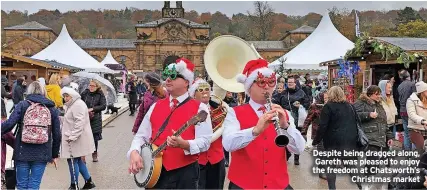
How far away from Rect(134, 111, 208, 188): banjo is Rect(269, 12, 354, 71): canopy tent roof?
17534mm

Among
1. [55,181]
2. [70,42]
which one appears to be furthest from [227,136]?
[70,42]

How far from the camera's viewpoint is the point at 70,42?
3056cm

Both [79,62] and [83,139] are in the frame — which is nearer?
[83,139]

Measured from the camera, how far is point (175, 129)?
4.39m

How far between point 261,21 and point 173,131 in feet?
268

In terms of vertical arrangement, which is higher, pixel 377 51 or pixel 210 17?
pixel 210 17

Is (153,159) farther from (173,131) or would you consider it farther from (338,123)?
(338,123)

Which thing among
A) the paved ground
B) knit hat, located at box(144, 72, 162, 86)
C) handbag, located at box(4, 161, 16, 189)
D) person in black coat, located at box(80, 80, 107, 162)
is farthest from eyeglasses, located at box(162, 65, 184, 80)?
person in black coat, located at box(80, 80, 107, 162)

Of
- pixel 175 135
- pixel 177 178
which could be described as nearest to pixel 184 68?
pixel 175 135

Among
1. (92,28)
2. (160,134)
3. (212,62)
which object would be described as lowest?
(160,134)

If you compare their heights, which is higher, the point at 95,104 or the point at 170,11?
the point at 170,11

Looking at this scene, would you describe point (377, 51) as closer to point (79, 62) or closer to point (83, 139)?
point (83, 139)

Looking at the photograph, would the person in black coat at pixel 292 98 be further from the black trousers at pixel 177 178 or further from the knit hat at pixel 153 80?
the black trousers at pixel 177 178

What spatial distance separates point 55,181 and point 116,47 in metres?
82.5
